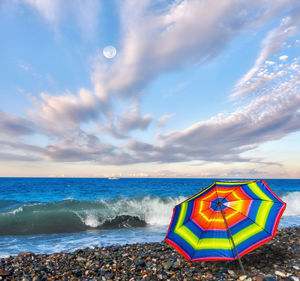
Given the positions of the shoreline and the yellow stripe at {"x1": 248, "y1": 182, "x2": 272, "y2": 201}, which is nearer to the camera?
the yellow stripe at {"x1": 248, "y1": 182, "x2": 272, "y2": 201}

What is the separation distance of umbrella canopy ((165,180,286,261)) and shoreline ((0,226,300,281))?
1033 millimetres

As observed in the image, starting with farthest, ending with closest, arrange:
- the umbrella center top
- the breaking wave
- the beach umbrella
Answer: the breaking wave < the umbrella center top < the beach umbrella

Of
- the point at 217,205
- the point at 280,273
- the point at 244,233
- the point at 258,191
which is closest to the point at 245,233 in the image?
the point at 244,233

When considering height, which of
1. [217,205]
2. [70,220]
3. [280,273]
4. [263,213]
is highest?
[217,205]

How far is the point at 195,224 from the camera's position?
4559 millimetres

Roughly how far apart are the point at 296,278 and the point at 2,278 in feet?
23.3

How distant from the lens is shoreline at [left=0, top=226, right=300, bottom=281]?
4984mm

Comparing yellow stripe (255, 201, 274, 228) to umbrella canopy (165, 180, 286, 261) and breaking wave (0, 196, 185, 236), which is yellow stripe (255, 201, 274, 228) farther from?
breaking wave (0, 196, 185, 236)

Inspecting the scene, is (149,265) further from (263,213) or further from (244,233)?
(263,213)

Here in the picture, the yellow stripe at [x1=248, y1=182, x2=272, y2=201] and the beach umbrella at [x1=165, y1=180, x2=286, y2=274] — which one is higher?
the yellow stripe at [x1=248, y1=182, x2=272, y2=201]

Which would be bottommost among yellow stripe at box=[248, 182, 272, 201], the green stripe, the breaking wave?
the breaking wave

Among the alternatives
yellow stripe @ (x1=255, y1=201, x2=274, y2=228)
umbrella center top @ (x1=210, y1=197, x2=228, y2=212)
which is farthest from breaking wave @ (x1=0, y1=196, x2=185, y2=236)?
yellow stripe @ (x1=255, y1=201, x2=274, y2=228)

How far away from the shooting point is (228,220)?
4438mm

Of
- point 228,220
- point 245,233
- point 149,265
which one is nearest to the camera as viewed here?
point 245,233
